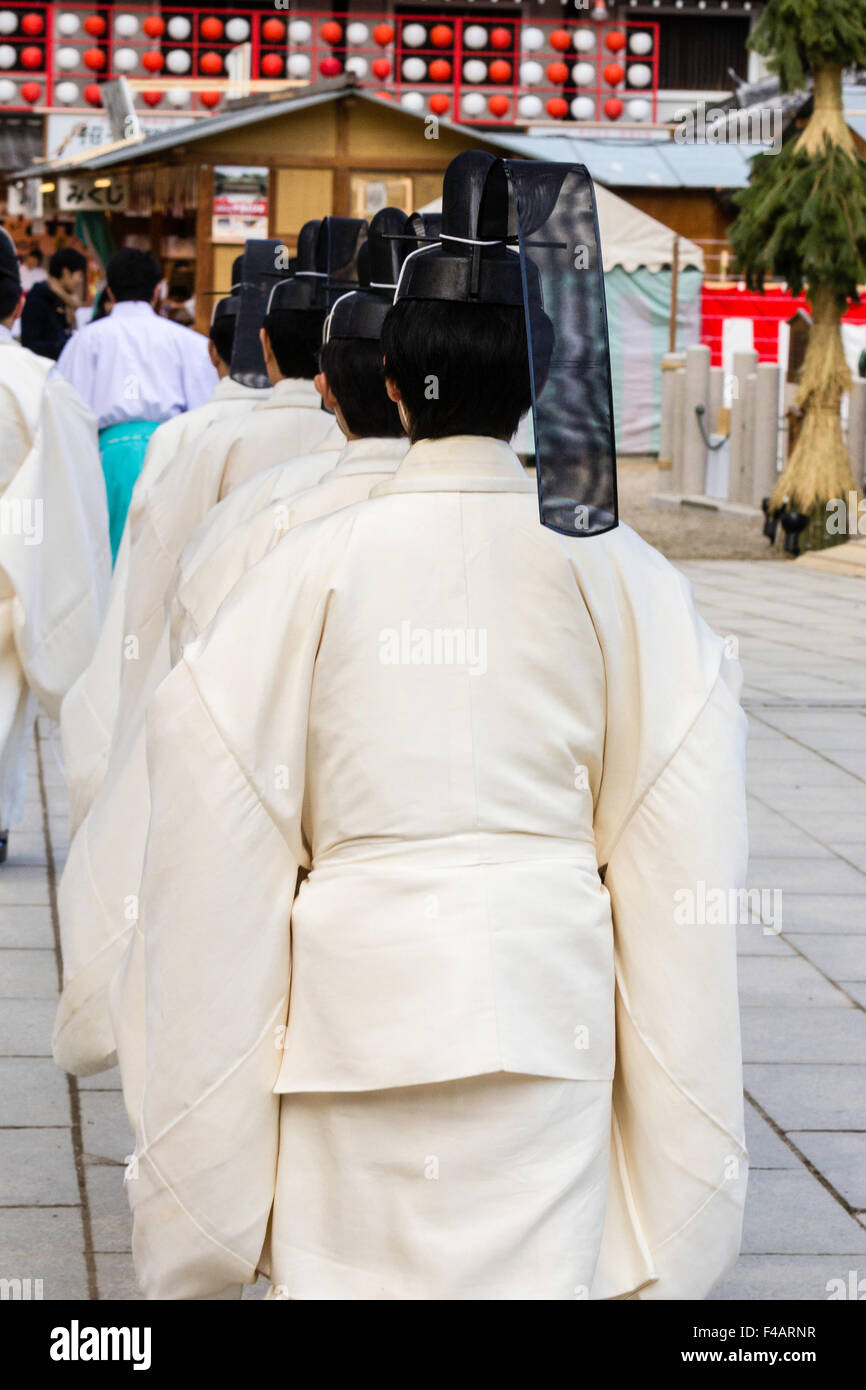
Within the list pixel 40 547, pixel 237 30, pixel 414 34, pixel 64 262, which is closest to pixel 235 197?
pixel 64 262

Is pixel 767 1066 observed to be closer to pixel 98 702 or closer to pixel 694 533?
pixel 98 702

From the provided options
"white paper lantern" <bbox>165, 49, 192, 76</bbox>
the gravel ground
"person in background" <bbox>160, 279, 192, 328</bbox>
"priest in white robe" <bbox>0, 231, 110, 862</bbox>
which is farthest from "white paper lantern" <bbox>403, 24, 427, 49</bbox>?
"priest in white robe" <bbox>0, 231, 110, 862</bbox>

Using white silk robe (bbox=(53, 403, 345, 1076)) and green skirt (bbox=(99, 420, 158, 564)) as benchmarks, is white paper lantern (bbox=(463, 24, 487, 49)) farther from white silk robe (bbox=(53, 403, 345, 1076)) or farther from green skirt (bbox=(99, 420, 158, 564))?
white silk robe (bbox=(53, 403, 345, 1076))

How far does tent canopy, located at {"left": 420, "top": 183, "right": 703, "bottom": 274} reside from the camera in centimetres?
2159

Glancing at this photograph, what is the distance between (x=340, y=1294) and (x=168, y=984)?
409 mm

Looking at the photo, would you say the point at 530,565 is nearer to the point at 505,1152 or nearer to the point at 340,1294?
the point at 505,1152

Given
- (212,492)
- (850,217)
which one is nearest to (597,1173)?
(212,492)

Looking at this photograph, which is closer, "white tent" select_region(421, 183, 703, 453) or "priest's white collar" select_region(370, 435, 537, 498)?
"priest's white collar" select_region(370, 435, 537, 498)

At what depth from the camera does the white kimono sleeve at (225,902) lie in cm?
228

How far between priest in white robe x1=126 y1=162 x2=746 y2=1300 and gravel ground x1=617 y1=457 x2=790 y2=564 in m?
10.7

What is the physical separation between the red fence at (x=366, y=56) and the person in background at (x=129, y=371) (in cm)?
1900

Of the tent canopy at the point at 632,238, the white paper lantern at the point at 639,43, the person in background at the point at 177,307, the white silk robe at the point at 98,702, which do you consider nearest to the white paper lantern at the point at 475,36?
the white paper lantern at the point at 639,43

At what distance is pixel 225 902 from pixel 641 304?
810 inches

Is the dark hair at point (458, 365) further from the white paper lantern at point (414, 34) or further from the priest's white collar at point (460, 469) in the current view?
the white paper lantern at point (414, 34)
